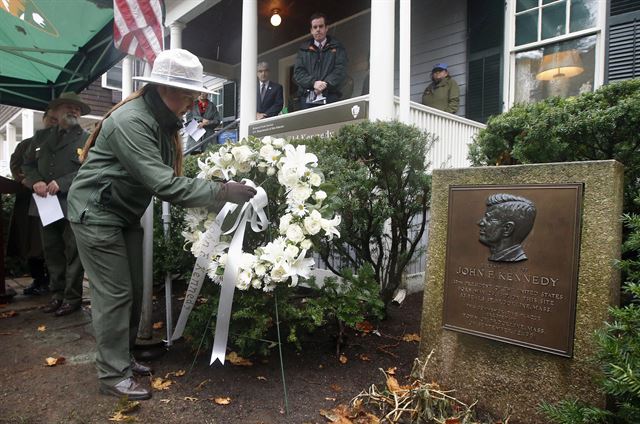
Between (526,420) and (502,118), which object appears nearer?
(526,420)

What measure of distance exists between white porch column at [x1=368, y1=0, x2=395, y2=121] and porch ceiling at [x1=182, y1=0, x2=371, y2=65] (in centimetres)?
384

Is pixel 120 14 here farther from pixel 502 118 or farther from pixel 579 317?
pixel 579 317

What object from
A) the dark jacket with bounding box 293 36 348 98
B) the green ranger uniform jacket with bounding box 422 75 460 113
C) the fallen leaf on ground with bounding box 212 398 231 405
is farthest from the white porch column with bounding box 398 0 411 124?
the fallen leaf on ground with bounding box 212 398 231 405

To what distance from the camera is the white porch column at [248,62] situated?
6.99 metres

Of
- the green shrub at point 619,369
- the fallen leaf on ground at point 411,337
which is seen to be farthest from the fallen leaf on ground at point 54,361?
the green shrub at point 619,369

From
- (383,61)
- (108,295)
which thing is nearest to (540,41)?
(383,61)

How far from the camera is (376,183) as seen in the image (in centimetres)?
333

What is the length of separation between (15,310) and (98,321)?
2.78m

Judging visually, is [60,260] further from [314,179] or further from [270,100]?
[270,100]

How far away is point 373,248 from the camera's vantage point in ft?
12.4

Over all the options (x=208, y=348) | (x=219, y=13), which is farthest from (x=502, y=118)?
(x=219, y=13)

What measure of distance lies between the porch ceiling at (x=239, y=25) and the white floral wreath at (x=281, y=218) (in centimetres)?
685

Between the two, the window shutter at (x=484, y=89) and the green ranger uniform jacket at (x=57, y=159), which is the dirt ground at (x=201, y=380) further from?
the window shutter at (x=484, y=89)

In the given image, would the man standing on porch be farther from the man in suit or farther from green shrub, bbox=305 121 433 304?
green shrub, bbox=305 121 433 304
